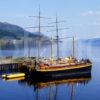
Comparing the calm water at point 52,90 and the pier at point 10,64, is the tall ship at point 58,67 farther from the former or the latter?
the pier at point 10,64

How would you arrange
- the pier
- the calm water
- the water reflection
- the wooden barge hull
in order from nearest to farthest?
the calm water, the water reflection, the wooden barge hull, the pier

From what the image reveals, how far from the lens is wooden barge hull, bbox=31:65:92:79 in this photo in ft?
310

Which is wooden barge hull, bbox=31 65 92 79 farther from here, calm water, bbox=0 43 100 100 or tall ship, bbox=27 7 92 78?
calm water, bbox=0 43 100 100

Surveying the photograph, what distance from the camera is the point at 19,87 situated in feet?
275

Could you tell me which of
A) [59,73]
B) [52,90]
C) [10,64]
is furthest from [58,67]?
[52,90]

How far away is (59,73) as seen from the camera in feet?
318

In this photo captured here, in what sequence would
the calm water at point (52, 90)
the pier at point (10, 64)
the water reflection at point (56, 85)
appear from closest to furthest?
the calm water at point (52, 90), the water reflection at point (56, 85), the pier at point (10, 64)

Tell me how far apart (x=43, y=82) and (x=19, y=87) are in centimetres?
833

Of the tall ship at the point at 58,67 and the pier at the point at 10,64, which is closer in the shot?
the tall ship at the point at 58,67

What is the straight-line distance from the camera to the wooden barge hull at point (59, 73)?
3725 inches

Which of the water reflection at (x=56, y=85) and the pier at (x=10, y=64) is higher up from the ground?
the pier at (x=10, y=64)

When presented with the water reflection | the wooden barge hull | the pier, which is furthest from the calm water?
the pier

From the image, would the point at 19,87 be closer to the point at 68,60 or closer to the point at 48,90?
the point at 48,90

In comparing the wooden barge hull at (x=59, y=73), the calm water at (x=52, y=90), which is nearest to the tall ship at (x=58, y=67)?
the wooden barge hull at (x=59, y=73)
